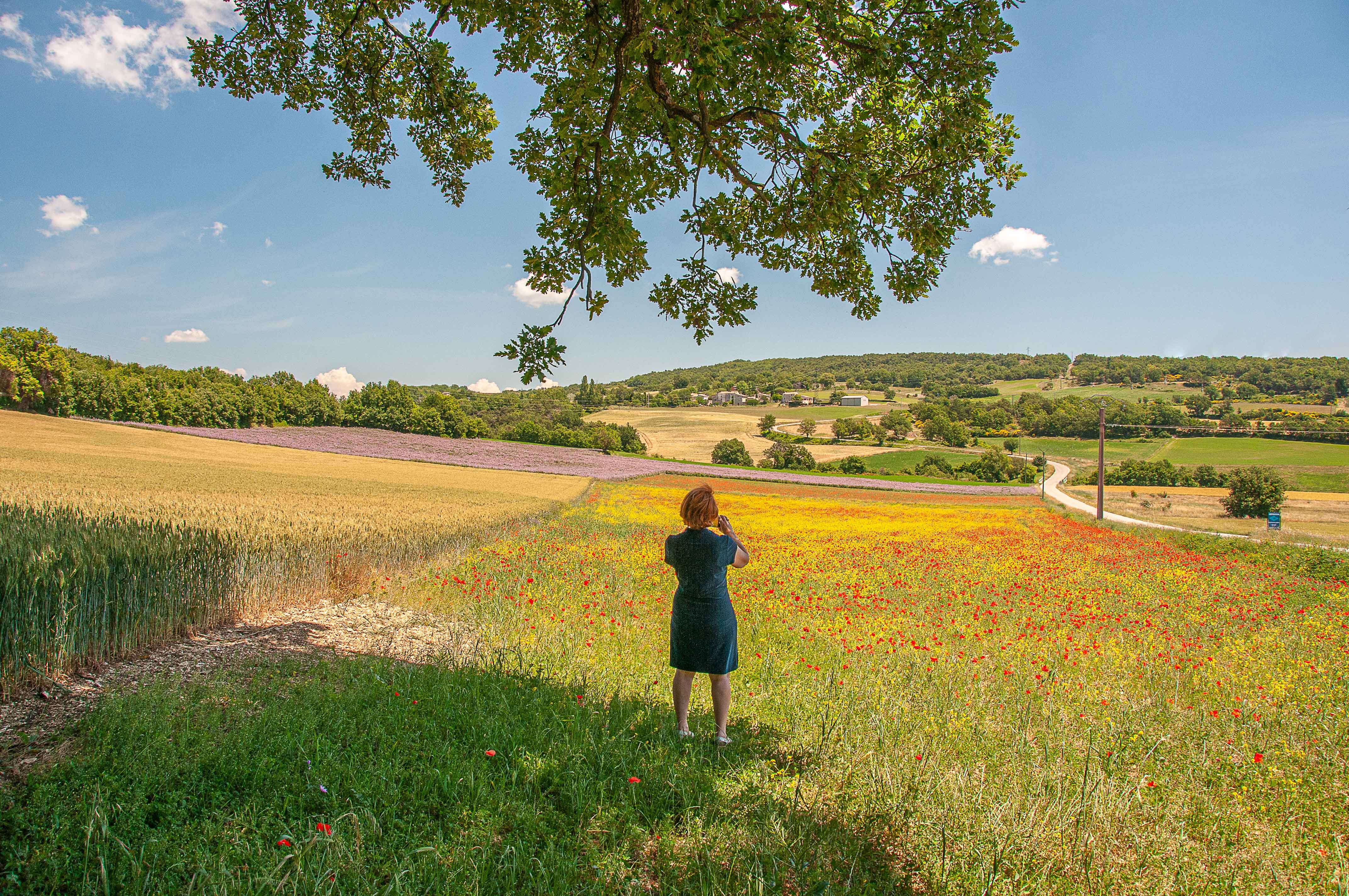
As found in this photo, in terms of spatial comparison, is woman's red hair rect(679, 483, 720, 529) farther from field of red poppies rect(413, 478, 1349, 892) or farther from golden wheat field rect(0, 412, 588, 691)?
golden wheat field rect(0, 412, 588, 691)

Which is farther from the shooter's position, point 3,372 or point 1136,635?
point 3,372

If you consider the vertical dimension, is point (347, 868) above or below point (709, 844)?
above

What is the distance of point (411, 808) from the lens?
10.5 ft

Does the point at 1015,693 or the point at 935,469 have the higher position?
the point at 1015,693

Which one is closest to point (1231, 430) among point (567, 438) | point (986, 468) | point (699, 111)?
point (986, 468)

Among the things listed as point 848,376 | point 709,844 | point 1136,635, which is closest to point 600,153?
point 709,844

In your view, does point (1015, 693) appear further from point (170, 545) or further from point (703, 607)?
point (170, 545)

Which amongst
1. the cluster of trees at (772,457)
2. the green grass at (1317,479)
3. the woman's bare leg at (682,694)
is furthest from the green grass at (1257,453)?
the woman's bare leg at (682,694)

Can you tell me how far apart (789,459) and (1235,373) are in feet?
234

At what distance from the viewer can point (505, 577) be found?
9.98 metres

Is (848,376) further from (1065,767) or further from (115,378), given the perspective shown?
(1065,767)

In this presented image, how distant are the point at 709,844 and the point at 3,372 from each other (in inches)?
3011

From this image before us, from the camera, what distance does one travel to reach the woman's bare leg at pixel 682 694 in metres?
4.41

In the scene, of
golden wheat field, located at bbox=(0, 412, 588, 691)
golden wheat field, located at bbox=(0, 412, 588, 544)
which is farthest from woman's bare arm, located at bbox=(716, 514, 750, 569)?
golden wheat field, located at bbox=(0, 412, 588, 544)
